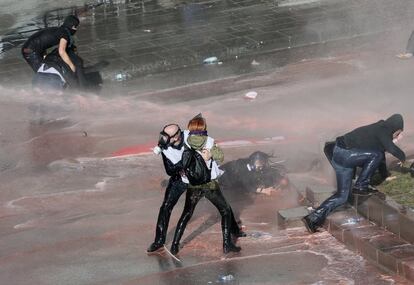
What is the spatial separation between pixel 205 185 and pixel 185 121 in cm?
538

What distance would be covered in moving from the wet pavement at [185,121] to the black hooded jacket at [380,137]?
3.77 ft

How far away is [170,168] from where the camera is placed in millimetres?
10156

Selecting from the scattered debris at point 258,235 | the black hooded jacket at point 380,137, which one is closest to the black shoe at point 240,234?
the scattered debris at point 258,235

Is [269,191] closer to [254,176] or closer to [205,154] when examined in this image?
[254,176]

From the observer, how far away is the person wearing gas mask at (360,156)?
400 inches

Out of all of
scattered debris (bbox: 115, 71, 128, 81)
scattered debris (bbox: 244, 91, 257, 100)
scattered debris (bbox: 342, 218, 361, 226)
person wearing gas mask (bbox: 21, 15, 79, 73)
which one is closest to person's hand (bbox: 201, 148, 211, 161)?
scattered debris (bbox: 342, 218, 361, 226)

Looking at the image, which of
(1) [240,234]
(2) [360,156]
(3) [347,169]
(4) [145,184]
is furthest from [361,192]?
(4) [145,184]

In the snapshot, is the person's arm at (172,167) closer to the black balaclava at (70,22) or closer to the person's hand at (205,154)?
the person's hand at (205,154)

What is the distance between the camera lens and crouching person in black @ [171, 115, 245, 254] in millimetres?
9875

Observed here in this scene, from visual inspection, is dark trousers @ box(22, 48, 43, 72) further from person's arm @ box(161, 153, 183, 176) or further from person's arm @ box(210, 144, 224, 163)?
person's arm @ box(210, 144, 224, 163)

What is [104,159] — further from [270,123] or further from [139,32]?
[139,32]

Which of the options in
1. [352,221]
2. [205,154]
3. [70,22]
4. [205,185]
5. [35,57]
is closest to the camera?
[205,154]

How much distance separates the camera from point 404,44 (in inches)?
758

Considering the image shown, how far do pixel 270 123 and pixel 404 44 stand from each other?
5.68 m
